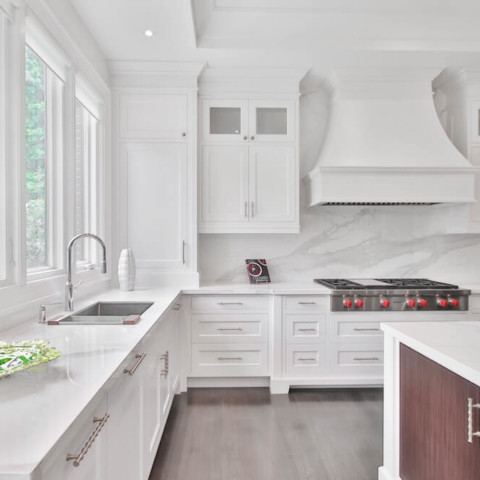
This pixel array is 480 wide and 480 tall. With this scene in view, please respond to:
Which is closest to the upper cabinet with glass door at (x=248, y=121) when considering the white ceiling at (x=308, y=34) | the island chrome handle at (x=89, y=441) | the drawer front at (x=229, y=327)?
the white ceiling at (x=308, y=34)

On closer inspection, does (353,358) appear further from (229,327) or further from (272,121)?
(272,121)

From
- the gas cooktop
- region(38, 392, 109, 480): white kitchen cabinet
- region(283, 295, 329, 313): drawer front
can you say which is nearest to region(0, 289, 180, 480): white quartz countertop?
region(38, 392, 109, 480): white kitchen cabinet

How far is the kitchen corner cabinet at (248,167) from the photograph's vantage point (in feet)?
10.5

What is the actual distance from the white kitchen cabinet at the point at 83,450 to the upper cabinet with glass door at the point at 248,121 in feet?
8.39

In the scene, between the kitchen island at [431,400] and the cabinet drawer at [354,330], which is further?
the cabinet drawer at [354,330]

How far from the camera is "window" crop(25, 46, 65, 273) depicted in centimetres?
196

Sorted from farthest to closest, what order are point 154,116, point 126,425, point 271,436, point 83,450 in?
point 154,116
point 271,436
point 126,425
point 83,450

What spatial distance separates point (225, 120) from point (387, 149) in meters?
1.40

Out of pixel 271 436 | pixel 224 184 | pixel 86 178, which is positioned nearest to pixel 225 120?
pixel 224 184

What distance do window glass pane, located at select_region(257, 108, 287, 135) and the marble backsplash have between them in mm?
808

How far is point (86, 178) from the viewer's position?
2.82 meters

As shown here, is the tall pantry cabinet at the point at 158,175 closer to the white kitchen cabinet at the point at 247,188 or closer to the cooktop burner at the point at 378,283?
the white kitchen cabinet at the point at 247,188

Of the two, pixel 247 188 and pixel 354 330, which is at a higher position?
pixel 247 188

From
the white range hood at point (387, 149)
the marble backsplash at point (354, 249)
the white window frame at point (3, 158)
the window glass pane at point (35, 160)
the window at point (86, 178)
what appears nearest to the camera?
the white window frame at point (3, 158)
